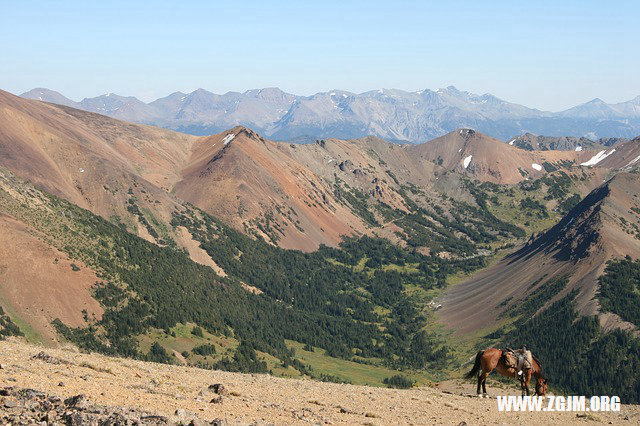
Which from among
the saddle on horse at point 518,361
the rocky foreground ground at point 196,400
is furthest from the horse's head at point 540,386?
the rocky foreground ground at point 196,400

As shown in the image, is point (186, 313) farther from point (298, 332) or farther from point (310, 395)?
point (310, 395)

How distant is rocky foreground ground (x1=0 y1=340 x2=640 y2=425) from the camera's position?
81.3 ft

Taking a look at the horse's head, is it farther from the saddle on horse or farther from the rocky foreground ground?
the rocky foreground ground

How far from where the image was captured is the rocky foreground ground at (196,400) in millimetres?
24781

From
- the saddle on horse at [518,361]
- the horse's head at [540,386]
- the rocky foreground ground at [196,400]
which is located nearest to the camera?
the rocky foreground ground at [196,400]

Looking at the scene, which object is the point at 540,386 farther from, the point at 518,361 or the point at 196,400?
the point at 196,400

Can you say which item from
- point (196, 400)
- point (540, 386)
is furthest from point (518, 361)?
point (196, 400)

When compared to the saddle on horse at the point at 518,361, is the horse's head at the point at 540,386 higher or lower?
lower

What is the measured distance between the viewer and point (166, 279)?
524 feet

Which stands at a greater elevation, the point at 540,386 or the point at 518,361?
the point at 518,361

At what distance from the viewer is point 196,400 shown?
30672 millimetres

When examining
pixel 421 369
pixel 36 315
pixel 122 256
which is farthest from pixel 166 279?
pixel 421 369

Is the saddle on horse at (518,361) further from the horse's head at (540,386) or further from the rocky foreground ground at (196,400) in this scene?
the rocky foreground ground at (196,400)

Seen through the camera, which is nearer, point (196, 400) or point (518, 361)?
point (196, 400)
